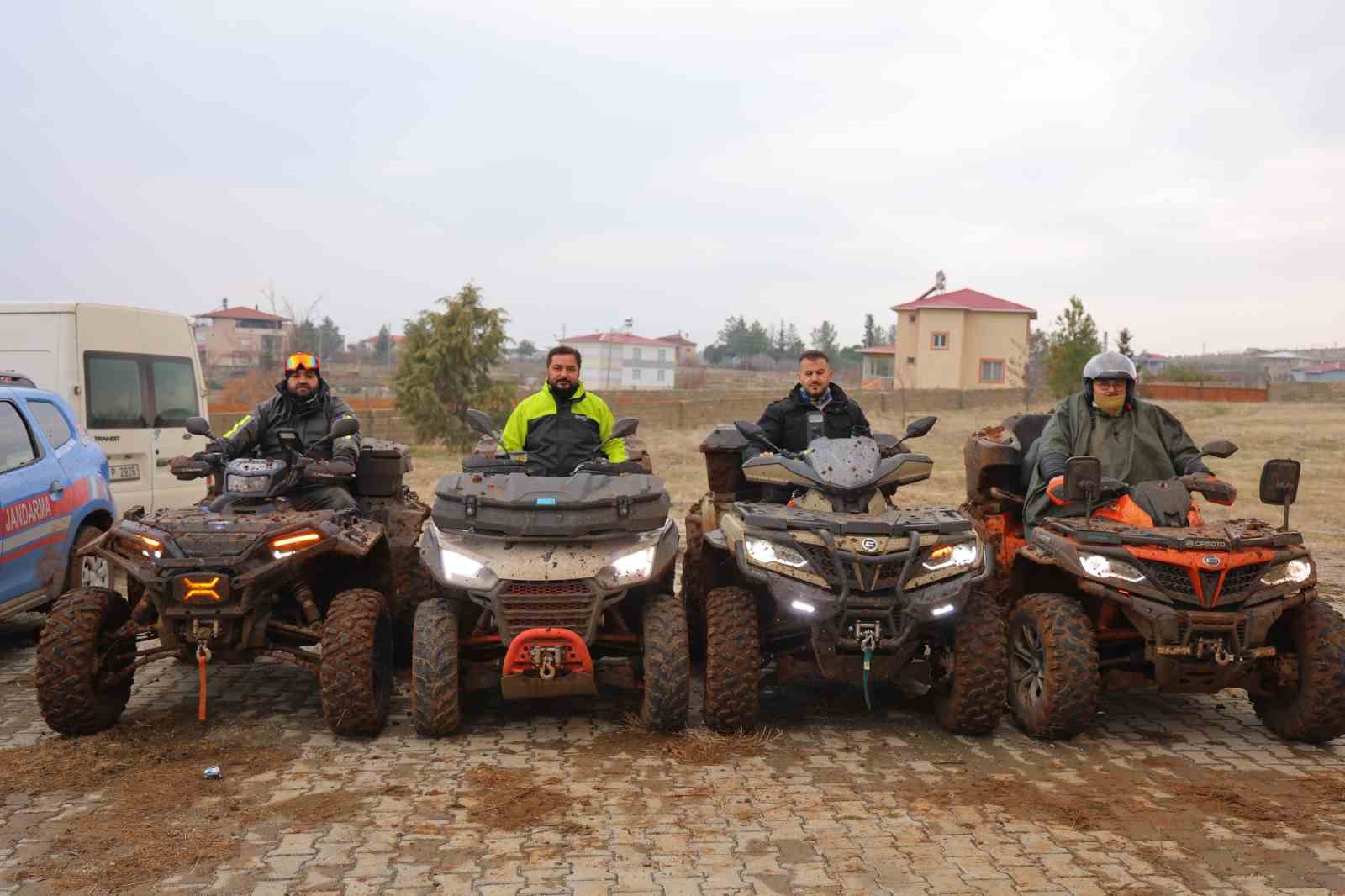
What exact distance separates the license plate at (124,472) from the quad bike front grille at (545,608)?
657 cm

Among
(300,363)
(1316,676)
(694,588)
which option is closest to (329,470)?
(300,363)

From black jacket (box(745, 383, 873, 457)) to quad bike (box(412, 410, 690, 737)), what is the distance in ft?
4.86

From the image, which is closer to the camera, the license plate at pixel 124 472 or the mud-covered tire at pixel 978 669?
the mud-covered tire at pixel 978 669

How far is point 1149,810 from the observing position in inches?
211

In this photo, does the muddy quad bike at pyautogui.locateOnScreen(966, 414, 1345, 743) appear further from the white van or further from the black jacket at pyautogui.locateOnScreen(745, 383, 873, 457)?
the white van

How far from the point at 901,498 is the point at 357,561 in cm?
1290

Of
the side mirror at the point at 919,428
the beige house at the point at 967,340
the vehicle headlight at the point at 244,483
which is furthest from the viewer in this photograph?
the beige house at the point at 967,340

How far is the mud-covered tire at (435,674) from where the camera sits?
6.18m

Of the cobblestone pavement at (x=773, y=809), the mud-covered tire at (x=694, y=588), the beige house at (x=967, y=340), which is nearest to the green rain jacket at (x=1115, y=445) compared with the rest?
the cobblestone pavement at (x=773, y=809)

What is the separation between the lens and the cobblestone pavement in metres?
4.57

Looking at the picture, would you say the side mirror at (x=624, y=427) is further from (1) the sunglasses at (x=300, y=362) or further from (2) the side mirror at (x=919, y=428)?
(1) the sunglasses at (x=300, y=362)

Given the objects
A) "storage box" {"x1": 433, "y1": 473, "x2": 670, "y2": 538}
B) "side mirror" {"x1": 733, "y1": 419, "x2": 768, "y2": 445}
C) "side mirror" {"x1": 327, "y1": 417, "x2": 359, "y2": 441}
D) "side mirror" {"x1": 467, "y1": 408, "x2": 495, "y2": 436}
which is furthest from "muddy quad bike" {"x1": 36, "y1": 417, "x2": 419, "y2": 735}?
"side mirror" {"x1": 733, "y1": 419, "x2": 768, "y2": 445}

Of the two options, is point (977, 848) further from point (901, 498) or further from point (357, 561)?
point (901, 498)

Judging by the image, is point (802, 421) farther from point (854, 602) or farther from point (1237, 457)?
point (1237, 457)
